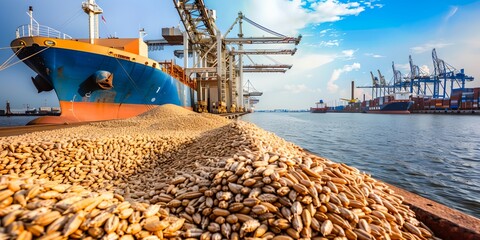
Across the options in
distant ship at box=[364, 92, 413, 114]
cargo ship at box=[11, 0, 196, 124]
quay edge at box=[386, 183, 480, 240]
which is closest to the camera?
quay edge at box=[386, 183, 480, 240]

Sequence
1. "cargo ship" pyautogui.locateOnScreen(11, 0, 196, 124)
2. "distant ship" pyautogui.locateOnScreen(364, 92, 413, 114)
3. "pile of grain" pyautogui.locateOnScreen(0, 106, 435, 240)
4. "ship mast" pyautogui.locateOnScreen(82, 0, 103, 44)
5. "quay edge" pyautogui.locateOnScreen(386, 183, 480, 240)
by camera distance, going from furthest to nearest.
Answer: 1. "distant ship" pyautogui.locateOnScreen(364, 92, 413, 114)
2. "ship mast" pyautogui.locateOnScreen(82, 0, 103, 44)
3. "cargo ship" pyautogui.locateOnScreen(11, 0, 196, 124)
4. "quay edge" pyautogui.locateOnScreen(386, 183, 480, 240)
5. "pile of grain" pyautogui.locateOnScreen(0, 106, 435, 240)

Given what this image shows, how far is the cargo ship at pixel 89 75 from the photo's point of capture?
10.2 m

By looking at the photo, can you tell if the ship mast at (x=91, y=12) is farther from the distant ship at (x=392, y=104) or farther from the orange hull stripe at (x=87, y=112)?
the distant ship at (x=392, y=104)

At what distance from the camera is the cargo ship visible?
33.5 feet

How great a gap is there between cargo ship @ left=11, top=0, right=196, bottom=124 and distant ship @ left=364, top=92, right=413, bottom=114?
225 ft

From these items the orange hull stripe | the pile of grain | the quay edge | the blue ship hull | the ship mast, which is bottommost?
the quay edge

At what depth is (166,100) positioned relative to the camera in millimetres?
16797

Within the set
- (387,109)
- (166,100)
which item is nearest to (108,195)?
(166,100)

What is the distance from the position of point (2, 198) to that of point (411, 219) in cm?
357

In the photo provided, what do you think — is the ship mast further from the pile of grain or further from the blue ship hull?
the pile of grain

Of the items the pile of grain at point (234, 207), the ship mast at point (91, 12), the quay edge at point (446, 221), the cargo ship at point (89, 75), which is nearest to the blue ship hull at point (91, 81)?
the cargo ship at point (89, 75)

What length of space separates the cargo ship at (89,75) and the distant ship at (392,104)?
6856 centimetres

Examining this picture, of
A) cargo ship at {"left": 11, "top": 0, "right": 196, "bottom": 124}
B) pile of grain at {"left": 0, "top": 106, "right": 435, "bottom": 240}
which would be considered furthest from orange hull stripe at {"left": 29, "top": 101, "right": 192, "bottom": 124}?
pile of grain at {"left": 0, "top": 106, "right": 435, "bottom": 240}

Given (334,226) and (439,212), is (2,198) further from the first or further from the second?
(439,212)
